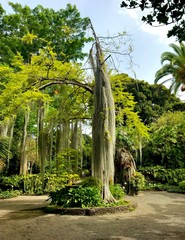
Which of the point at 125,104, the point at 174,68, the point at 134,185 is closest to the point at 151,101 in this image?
the point at 174,68

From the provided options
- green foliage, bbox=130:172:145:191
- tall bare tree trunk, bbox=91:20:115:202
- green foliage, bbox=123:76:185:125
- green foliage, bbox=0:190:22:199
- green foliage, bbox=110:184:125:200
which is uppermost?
green foliage, bbox=123:76:185:125

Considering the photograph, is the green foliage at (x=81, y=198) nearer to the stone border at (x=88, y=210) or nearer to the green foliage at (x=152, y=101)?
the stone border at (x=88, y=210)

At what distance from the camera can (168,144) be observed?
18297mm

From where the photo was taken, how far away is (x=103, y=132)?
28.4 ft

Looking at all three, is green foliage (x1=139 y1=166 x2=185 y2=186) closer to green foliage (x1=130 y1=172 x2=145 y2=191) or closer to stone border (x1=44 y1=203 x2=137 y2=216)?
green foliage (x1=130 y1=172 x2=145 y2=191)

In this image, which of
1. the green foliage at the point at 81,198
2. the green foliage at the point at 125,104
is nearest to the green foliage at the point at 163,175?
the green foliage at the point at 125,104

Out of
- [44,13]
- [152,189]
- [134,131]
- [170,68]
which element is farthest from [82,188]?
[170,68]

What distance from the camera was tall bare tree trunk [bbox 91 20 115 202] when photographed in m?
8.52

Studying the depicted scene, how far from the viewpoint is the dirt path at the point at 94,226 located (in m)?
5.31

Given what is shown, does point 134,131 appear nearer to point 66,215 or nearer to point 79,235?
point 66,215

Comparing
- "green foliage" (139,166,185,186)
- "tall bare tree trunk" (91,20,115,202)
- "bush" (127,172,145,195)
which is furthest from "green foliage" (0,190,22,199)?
"green foliage" (139,166,185,186)

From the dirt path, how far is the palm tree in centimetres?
1477

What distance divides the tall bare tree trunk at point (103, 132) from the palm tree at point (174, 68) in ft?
41.5

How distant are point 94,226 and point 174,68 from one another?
19.3 m
